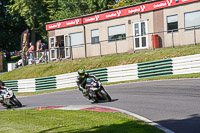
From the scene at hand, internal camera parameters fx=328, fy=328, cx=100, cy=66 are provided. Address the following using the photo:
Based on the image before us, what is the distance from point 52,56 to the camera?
31.2 metres

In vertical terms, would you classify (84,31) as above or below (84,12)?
below

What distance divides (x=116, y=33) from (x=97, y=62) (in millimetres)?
2973

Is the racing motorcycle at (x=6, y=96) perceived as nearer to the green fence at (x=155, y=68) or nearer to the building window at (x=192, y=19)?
the green fence at (x=155, y=68)

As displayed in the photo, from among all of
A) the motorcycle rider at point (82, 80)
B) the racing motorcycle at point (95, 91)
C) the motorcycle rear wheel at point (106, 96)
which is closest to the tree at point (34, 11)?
the motorcycle rider at point (82, 80)

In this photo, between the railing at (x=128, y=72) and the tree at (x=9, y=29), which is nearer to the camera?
the railing at (x=128, y=72)

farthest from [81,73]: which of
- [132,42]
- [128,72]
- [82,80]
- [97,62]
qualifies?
[97,62]

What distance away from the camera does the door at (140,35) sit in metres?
25.5

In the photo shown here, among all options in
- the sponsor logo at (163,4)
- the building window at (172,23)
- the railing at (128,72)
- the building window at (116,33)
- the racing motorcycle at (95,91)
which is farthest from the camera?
the building window at (116,33)

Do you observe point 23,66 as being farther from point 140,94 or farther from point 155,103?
point 155,103

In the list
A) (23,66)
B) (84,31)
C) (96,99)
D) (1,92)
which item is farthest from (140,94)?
(23,66)

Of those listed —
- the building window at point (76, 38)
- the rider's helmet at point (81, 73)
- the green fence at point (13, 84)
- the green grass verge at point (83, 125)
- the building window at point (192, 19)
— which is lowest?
the green fence at point (13, 84)

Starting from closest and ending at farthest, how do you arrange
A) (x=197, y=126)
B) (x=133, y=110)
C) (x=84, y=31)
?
(x=197, y=126) → (x=133, y=110) → (x=84, y=31)

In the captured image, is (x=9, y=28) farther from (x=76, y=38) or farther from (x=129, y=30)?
(x=129, y=30)

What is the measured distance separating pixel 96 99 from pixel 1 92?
497 cm
